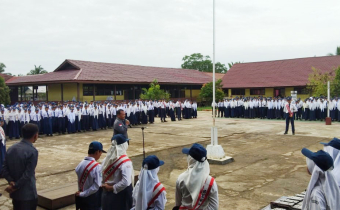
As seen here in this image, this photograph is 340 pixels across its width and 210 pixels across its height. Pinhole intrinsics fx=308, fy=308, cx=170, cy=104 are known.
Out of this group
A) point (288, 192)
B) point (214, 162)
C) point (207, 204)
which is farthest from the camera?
point (214, 162)

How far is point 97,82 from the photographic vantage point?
24.9 m

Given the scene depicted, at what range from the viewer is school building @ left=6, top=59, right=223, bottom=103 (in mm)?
25453

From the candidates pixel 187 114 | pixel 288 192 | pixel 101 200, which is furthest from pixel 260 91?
pixel 101 200

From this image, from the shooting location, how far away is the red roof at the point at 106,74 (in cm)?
2541

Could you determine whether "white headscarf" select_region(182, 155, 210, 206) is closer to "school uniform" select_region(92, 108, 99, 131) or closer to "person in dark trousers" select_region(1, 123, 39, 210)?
"person in dark trousers" select_region(1, 123, 39, 210)

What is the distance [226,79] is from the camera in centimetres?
3519

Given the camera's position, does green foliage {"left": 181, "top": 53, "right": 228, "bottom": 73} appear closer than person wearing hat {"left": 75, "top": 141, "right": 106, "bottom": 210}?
No

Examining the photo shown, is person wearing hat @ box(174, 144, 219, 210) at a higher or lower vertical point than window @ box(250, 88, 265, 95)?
lower

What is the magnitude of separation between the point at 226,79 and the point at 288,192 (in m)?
29.5

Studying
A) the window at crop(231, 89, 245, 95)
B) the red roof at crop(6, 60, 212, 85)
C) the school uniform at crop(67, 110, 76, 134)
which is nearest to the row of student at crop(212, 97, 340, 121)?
the window at crop(231, 89, 245, 95)

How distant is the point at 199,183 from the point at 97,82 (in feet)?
75.1

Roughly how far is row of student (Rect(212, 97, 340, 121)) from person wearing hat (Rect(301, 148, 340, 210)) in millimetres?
16361

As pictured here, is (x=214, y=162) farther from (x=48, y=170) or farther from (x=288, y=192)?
(x=48, y=170)

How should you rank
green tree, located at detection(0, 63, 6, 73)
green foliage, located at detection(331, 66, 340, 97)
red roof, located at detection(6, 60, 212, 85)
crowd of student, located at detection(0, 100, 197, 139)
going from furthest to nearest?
1. green tree, located at detection(0, 63, 6, 73)
2. red roof, located at detection(6, 60, 212, 85)
3. green foliage, located at detection(331, 66, 340, 97)
4. crowd of student, located at detection(0, 100, 197, 139)
